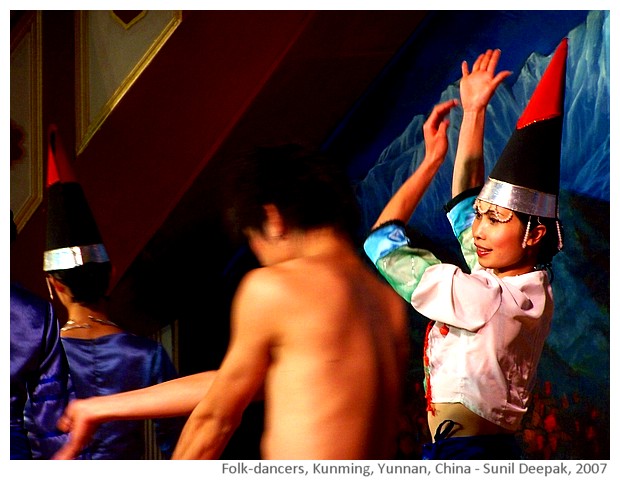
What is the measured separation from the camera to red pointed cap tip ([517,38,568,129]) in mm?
2443

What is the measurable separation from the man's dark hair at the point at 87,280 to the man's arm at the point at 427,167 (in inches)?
31.9

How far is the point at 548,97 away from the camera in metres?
2.45

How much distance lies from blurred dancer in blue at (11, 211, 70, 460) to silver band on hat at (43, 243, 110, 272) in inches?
4.7

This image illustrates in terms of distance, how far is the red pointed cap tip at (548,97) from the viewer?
2443mm

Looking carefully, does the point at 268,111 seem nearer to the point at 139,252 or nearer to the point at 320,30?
the point at 320,30

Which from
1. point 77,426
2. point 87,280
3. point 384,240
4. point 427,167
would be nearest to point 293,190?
point 384,240

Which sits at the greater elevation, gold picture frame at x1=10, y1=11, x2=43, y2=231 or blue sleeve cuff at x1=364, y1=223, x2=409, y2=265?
gold picture frame at x1=10, y1=11, x2=43, y2=231

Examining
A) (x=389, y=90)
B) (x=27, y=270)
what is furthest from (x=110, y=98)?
(x=389, y=90)

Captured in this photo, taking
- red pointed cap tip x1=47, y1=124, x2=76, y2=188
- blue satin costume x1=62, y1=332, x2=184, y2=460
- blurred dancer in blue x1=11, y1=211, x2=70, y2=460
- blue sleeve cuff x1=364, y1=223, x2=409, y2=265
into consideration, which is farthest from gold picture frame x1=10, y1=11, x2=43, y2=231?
blue sleeve cuff x1=364, y1=223, x2=409, y2=265

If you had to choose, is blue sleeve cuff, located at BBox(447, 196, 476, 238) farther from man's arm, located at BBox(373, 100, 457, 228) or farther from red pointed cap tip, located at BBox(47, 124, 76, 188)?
red pointed cap tip, located at BBox(47, 124, 76, 188)

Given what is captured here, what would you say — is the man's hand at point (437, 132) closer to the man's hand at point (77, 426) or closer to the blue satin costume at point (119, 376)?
the blue satin costume at point (119, 376)

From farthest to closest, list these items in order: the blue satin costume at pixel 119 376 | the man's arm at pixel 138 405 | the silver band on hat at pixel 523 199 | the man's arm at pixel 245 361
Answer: the blue satin costume at pixel 119 376, the man's arm at pixel 138 405, the silver band on hat at pixel 523 199, the man's arm at pixel 245 361

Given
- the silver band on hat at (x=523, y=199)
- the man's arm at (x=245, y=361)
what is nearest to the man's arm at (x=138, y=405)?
the man's arm at (x=245, y=361)
